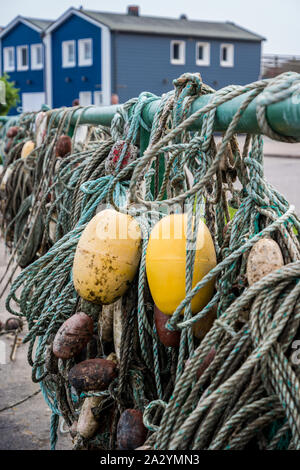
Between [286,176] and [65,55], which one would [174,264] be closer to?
[286,176]

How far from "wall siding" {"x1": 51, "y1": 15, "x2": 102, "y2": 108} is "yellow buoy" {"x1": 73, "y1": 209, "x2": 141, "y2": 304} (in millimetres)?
30066

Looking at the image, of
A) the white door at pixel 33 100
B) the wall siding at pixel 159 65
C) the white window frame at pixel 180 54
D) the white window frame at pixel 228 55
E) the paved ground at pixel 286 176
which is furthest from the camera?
the white door at pixel 33 100

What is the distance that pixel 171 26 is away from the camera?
34.1m

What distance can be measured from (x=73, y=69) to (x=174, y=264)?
32.3m

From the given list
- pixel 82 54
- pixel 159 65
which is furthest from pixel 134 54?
pixel 82 54

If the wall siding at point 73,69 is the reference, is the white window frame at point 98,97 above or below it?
below

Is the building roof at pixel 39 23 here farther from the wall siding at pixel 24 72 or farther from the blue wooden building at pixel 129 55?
the wall siding at pixel 24 72

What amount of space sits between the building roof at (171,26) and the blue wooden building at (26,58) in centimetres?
458

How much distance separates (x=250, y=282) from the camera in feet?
4.74

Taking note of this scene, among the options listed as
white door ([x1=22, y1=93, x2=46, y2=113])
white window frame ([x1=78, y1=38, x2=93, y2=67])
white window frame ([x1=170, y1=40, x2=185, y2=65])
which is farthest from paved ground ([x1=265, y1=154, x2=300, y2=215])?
white door ([x1=22, y1=93, x2=46, y2=113])

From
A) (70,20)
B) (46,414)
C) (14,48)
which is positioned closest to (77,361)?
(46,414)

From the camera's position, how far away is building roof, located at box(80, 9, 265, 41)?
31391 millimetres

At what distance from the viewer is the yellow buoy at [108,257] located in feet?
5.63

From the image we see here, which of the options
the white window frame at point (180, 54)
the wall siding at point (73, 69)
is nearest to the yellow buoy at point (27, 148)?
the wall siding at point (73, 69)
